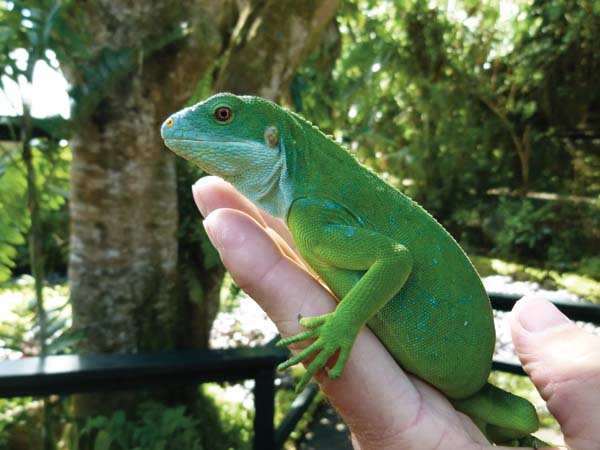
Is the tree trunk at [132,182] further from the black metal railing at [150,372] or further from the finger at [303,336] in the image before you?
the finger at [303,336]

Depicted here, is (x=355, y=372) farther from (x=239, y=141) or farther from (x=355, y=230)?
(x=239, y=141)

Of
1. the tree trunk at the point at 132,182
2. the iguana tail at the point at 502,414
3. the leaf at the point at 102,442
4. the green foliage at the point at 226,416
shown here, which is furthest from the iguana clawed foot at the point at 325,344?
the tree trunk at the point at 132,182

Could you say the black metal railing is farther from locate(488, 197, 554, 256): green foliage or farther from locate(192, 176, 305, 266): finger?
locate(488, 197, 554, 256): green foliage

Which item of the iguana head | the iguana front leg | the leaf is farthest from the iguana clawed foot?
the leaf

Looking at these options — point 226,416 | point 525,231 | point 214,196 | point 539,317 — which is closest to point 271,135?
point 214,196

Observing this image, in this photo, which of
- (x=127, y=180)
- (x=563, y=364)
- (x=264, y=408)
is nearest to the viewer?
(x=563, y=364)

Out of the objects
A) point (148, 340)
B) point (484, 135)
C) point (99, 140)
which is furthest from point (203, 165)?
point (484, 135)

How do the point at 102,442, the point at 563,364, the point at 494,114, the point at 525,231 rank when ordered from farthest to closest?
the point at 494,114, the point at 525,231, the point at 102,442, the point at 563,364
